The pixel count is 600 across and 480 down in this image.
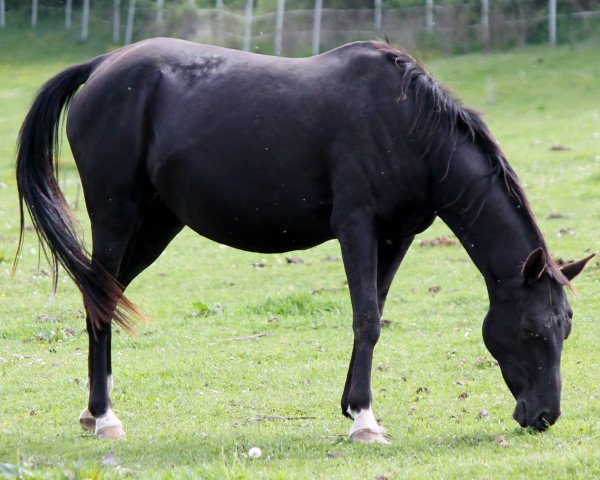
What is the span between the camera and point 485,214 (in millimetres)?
6387

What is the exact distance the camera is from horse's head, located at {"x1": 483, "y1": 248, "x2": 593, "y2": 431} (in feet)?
20.0

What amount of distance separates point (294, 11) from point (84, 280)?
86.5 feet

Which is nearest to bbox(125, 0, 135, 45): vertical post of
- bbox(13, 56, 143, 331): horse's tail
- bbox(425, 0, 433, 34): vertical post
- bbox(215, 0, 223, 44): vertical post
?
bbox(215, 0, 223, 44): vertical post

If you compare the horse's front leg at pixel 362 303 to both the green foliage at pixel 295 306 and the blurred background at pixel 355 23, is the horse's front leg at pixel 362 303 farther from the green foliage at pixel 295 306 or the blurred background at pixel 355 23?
the blurred background at pixel 355 23

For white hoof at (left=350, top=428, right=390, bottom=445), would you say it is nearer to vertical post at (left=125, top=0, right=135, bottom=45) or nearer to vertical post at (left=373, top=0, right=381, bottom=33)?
vertical post at (left=373, top=0, right=381, bottom=33)

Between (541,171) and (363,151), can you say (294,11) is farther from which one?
(363,151)

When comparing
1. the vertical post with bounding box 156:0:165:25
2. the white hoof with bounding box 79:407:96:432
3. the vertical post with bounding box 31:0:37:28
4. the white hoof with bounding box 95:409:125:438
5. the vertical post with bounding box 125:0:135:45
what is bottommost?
the vertical post with bounding box 31:0:37:28

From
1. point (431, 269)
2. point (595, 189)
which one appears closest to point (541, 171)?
point (595, 189)

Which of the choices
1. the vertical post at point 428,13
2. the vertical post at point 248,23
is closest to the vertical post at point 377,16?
the vertical post at point 428,13

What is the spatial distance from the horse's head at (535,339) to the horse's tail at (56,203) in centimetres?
246

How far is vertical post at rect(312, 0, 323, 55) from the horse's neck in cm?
2489

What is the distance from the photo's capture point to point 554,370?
6.11 meters

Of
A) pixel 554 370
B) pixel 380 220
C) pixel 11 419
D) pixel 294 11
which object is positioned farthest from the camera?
pixel 294 11

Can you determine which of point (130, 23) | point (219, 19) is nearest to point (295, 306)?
point (219, 19)
